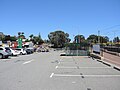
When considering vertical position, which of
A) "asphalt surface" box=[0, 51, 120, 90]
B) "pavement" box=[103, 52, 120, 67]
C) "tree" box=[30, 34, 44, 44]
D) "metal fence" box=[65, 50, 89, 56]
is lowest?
"asphalt surface" box=[0, 51, 120, 90]

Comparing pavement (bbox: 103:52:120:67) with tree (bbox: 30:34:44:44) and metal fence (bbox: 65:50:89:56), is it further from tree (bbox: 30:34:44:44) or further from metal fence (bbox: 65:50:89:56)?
tree (bbox: 30:34:44:44)

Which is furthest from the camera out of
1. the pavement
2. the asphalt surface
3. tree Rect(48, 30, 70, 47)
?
tree Rect(48, 30, 70, 47)

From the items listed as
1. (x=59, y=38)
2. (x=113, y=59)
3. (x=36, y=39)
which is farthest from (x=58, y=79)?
(x=36, y=39)

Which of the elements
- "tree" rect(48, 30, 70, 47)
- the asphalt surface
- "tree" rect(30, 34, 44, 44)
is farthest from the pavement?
"tree" rect(30, 34, 44, 44)

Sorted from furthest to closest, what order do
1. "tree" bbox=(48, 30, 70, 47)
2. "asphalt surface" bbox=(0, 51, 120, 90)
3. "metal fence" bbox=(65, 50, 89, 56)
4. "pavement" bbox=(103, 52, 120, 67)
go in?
"tree" bbox=(48, 30, 70, 47)
"metal fence" bbox=(65, 50, 89, 56)
"pavement" bbox=(103, 52, 120, 67)
"asphalt surface" bbox=(0, 51, 120, 90)

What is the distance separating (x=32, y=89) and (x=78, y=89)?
1.94 m

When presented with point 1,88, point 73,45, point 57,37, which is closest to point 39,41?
point 57,37

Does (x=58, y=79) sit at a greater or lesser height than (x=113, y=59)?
lesser

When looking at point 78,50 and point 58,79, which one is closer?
point 58,79

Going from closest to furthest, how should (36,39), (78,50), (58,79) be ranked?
(58,79) < (78,50) < (36,39)

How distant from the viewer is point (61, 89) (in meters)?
9.91

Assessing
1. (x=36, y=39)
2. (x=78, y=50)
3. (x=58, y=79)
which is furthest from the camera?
(x=36, y=39)

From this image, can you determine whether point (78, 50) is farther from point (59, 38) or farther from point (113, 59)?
point (59, 38)

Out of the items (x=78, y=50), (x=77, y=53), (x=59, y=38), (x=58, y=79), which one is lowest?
(x=58, y=79)
